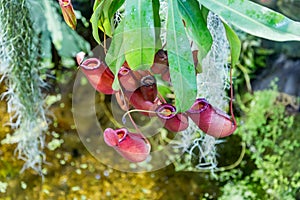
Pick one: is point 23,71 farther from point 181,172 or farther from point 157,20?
point 157,20

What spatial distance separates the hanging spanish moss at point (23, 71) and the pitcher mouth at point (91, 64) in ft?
1.69

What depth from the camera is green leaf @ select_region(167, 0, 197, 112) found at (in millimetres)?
477

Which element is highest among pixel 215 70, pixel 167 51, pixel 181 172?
pixel 167 51

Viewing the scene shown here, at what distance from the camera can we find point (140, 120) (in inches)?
60.3

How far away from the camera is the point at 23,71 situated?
4.27ft

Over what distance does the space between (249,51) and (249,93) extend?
18 centimetres

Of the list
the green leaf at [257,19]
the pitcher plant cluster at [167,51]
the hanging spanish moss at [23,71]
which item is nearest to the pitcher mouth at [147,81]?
the pitcher plant cluster at [167,51]

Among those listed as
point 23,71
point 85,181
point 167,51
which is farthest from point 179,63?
point 85,181

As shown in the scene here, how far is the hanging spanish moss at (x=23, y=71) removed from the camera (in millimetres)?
1091

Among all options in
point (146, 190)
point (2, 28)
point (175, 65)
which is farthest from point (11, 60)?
point (175, 65)

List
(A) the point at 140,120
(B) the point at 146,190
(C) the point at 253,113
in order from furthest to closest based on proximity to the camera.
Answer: (C) the point at 253,113 < (B) the point at 146,190 < (A) the point at 140,120

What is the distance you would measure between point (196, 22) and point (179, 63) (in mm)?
61

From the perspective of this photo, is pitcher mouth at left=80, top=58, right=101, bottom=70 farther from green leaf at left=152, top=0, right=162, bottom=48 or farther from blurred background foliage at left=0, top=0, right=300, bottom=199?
blurred background foliage at left=0, top=0, right=300, bottom=199

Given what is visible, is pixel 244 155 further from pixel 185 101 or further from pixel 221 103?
pixel 185 101
